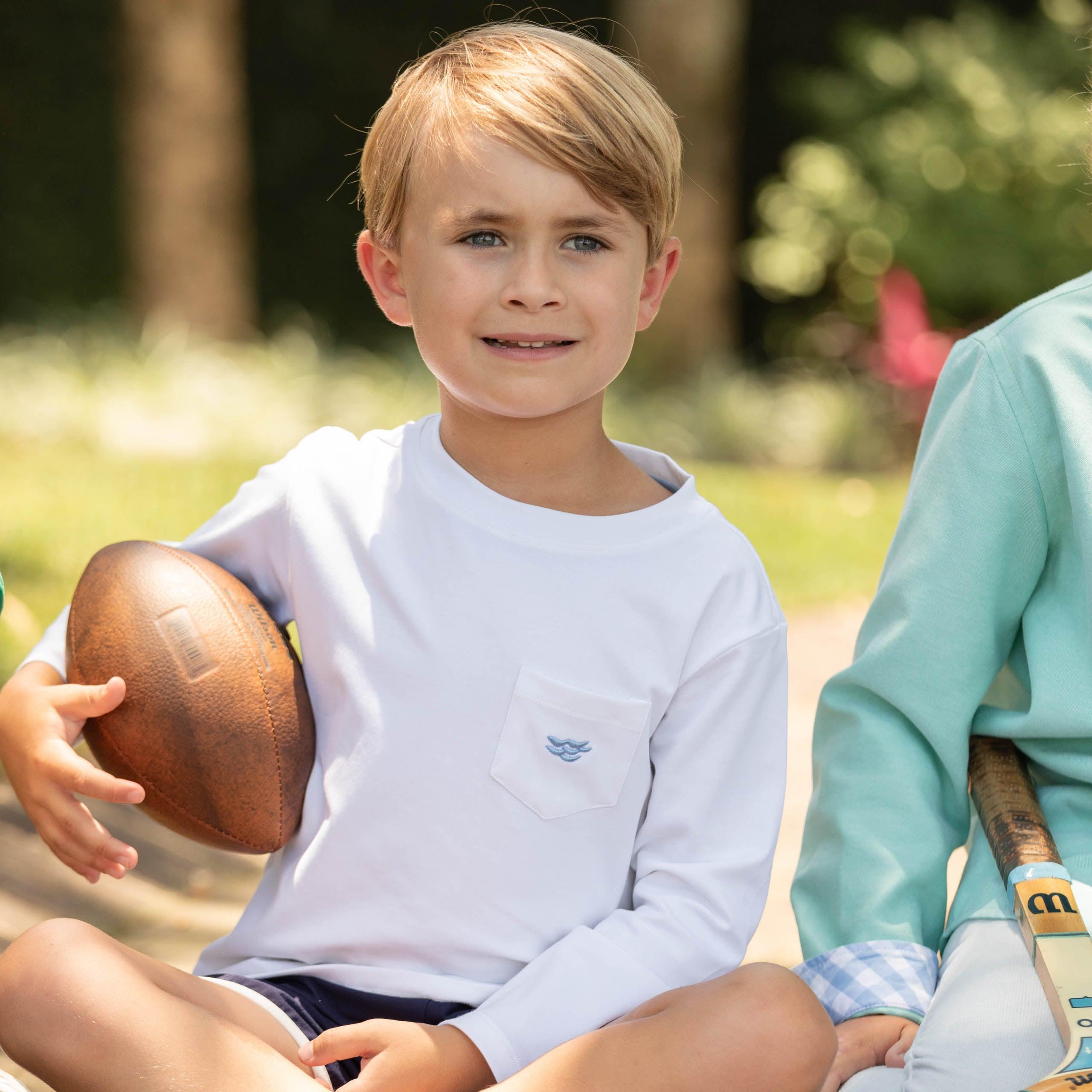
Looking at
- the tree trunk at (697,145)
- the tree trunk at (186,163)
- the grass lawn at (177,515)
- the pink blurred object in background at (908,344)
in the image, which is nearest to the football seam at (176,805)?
the grass lawn at (177,515)

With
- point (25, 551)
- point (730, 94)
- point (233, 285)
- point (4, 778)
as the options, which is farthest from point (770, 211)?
point (4, 778)

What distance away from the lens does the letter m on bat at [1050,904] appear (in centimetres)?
178

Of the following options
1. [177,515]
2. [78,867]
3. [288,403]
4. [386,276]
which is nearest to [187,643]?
[78,867]

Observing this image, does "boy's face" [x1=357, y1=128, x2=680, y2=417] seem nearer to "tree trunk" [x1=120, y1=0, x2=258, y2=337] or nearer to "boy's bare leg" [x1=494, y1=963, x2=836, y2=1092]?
"boy's bare leg" [x1=494, y1=963, x2=836, y2=1092]

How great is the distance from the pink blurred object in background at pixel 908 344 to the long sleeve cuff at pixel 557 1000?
25.5ft

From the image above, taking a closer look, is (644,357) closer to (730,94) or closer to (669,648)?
(730,94)

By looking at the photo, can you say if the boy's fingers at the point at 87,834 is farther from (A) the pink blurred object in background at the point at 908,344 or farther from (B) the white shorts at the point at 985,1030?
(A) the pink blurred object in background at the point at 908,344

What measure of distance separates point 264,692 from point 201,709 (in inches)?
3.4

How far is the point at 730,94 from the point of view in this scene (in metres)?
9.95

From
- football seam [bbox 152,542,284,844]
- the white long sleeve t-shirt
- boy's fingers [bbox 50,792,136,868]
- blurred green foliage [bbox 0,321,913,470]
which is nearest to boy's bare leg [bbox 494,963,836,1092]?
the white long sleeve t-shirt

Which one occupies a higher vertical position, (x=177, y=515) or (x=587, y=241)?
(x=587, y=241)

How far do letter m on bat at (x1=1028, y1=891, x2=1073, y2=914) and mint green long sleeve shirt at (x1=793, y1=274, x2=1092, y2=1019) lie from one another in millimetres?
150

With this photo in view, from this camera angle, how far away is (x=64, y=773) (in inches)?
74.9

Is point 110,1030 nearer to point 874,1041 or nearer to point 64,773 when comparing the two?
point 64,773
